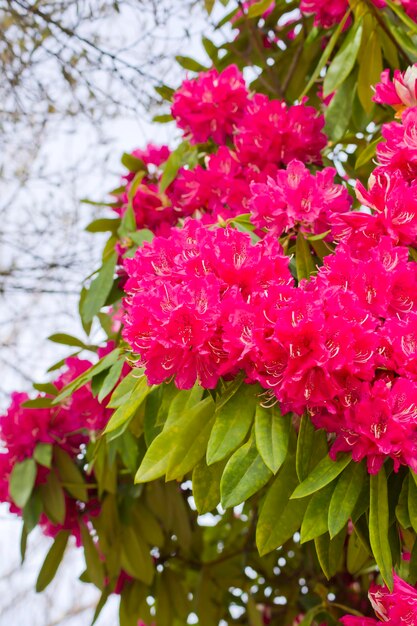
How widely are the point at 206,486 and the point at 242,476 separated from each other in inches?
3.7

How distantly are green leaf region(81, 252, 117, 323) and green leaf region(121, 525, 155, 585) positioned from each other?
1.62 feet

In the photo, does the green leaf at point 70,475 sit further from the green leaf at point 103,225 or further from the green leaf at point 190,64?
the green leaf at point 190,64

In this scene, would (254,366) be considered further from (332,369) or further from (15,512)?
(15,512)

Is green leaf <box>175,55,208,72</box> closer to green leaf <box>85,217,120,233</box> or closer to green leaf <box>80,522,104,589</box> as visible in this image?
green leaf <box>85,217,120,233</box>

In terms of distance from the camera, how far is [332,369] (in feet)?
3.27

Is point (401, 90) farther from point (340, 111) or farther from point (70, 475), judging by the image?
point (70, 475)

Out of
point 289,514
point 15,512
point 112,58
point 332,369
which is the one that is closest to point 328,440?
point 289,514

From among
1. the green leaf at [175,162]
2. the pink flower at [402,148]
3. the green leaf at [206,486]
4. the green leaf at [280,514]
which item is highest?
the green leaf at [175,162]

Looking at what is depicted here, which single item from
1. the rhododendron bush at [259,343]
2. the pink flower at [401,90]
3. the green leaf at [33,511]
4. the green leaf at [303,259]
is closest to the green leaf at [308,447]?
the rhododendron bush at [259,343]

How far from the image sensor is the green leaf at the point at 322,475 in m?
1.06

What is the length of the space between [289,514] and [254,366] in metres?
0.22

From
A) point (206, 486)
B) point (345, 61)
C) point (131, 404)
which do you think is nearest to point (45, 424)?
point (131, 404)

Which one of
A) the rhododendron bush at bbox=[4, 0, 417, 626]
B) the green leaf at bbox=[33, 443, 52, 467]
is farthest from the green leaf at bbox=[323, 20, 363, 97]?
the green leaf at bbox=[33, 443, 52, 467]

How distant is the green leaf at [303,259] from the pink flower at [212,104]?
511mm
